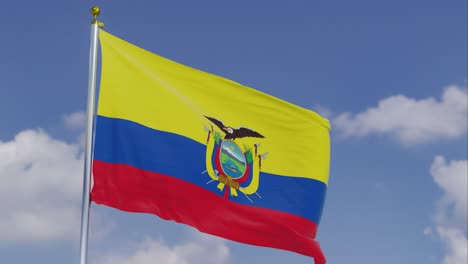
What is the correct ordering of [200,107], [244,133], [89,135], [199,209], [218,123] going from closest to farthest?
[89,135]
[199,209]
[200,107]
[218,123]
[244,133]

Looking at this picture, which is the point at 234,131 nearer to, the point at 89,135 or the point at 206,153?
the point at 206,153

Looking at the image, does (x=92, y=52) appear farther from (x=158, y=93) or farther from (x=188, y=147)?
(x=188, y=147)

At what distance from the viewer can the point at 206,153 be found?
51.3 feet

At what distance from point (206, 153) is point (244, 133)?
1.15m

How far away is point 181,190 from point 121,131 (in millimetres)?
1601

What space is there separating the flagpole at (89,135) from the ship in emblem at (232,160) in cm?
286

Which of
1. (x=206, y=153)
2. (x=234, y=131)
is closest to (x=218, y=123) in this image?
(x=234, y=131)

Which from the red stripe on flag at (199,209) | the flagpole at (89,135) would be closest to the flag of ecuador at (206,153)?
Result: the red stripe on flag at (199,209)

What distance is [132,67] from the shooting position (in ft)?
48.2

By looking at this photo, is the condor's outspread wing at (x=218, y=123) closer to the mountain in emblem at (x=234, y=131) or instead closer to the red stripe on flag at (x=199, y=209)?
the mountain in emblem at (x=234, y=131)

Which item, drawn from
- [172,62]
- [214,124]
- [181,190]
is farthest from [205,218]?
[172,62]

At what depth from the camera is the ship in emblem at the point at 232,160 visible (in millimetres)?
15742

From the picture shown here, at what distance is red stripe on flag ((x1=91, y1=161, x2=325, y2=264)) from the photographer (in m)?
13.7

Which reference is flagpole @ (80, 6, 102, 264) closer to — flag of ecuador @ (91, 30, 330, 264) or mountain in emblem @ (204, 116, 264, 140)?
flag of ecuador @ (91, 30, 330, 264)
